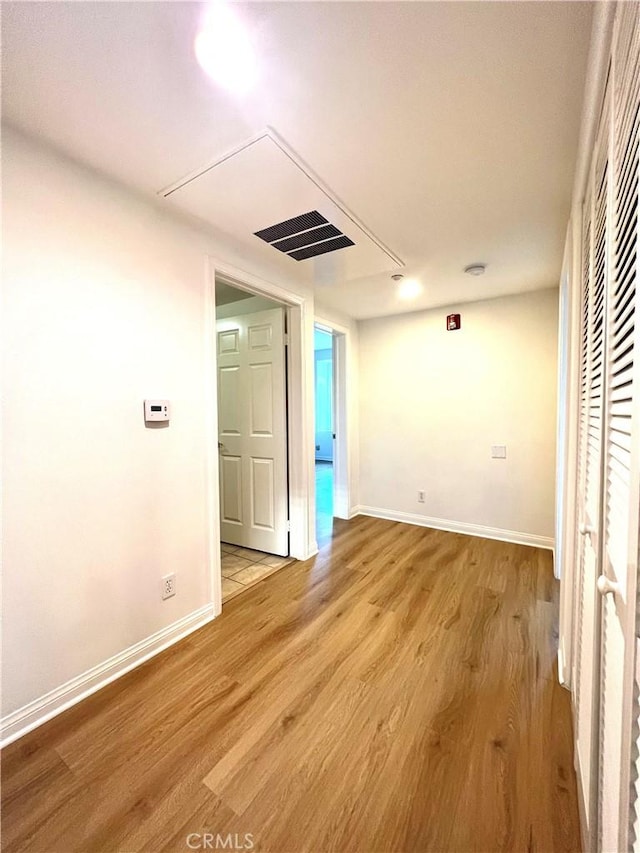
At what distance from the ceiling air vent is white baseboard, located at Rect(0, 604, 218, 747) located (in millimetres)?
2276

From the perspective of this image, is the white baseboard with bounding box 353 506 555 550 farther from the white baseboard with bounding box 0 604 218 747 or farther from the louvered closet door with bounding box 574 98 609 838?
the white baseboard with bounding box 0 604 218 747

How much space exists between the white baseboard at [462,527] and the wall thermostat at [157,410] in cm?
278

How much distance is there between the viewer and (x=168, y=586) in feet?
6.18

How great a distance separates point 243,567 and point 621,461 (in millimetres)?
2677

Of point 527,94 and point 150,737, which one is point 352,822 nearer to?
→ point 150,737

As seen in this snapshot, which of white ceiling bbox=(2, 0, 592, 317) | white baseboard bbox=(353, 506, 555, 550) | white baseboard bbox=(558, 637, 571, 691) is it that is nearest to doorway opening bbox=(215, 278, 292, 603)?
white ceiling bbox=(2, 0, 592, 317)

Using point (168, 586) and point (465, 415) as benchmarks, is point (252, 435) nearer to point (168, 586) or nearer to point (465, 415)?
point (168, 586)

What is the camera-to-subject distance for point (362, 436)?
4133 millimetres

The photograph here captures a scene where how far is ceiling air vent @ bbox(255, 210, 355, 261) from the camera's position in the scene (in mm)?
1918

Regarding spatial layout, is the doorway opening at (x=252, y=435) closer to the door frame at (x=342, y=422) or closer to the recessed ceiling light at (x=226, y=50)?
the door frame at (x=342, y=422)

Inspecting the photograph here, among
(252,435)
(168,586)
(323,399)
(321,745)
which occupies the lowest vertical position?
(321,745)

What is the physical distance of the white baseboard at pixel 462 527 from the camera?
315 centimetres

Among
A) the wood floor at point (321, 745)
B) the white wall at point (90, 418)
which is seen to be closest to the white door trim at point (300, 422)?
the wood floor at point (321, 745)

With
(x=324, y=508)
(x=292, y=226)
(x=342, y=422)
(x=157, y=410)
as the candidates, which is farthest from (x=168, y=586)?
(x=324, y=508)
